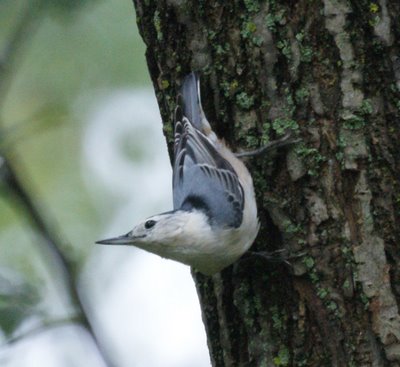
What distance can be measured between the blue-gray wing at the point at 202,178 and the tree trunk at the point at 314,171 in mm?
207

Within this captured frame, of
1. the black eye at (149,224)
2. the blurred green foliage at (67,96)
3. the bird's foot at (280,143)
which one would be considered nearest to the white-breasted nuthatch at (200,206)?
the black eye at (149,224)

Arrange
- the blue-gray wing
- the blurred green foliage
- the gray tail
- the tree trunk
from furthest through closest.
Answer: the blurred green foliage
the blue-gray wing
the gray tail
the tree trunk

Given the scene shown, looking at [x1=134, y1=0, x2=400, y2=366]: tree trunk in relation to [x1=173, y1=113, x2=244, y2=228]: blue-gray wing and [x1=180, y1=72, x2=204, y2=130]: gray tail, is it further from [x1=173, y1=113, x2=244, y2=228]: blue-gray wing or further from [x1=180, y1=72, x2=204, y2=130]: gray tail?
[x1=173, y1=113, x2=244, y2=228]: blue-gray wing

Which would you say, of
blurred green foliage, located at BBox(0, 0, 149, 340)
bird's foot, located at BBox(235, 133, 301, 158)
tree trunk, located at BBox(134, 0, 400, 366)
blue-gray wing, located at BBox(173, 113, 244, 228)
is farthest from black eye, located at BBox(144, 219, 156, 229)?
blurred green foliage, located at BBox(0, 0, 149, 340)

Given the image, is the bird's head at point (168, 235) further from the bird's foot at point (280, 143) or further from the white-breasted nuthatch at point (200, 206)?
the bird's foot at point (280, 143)

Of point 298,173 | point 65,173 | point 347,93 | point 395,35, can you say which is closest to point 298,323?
point 298,173

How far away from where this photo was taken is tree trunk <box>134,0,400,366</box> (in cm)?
277

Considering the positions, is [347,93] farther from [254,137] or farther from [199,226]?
[199,226]

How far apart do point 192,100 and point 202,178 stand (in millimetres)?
354

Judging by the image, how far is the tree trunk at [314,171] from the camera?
277 cm

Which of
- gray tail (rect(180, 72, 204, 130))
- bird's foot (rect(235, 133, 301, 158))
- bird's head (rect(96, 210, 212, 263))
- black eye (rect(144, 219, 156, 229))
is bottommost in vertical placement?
bird's head (rect(96, 210, 212, 263))

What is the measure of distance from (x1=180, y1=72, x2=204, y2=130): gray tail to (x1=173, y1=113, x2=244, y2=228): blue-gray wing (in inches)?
1.4

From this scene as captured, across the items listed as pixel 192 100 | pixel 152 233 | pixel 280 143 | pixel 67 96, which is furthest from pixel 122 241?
pixel 67 96

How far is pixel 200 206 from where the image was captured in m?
3.24
